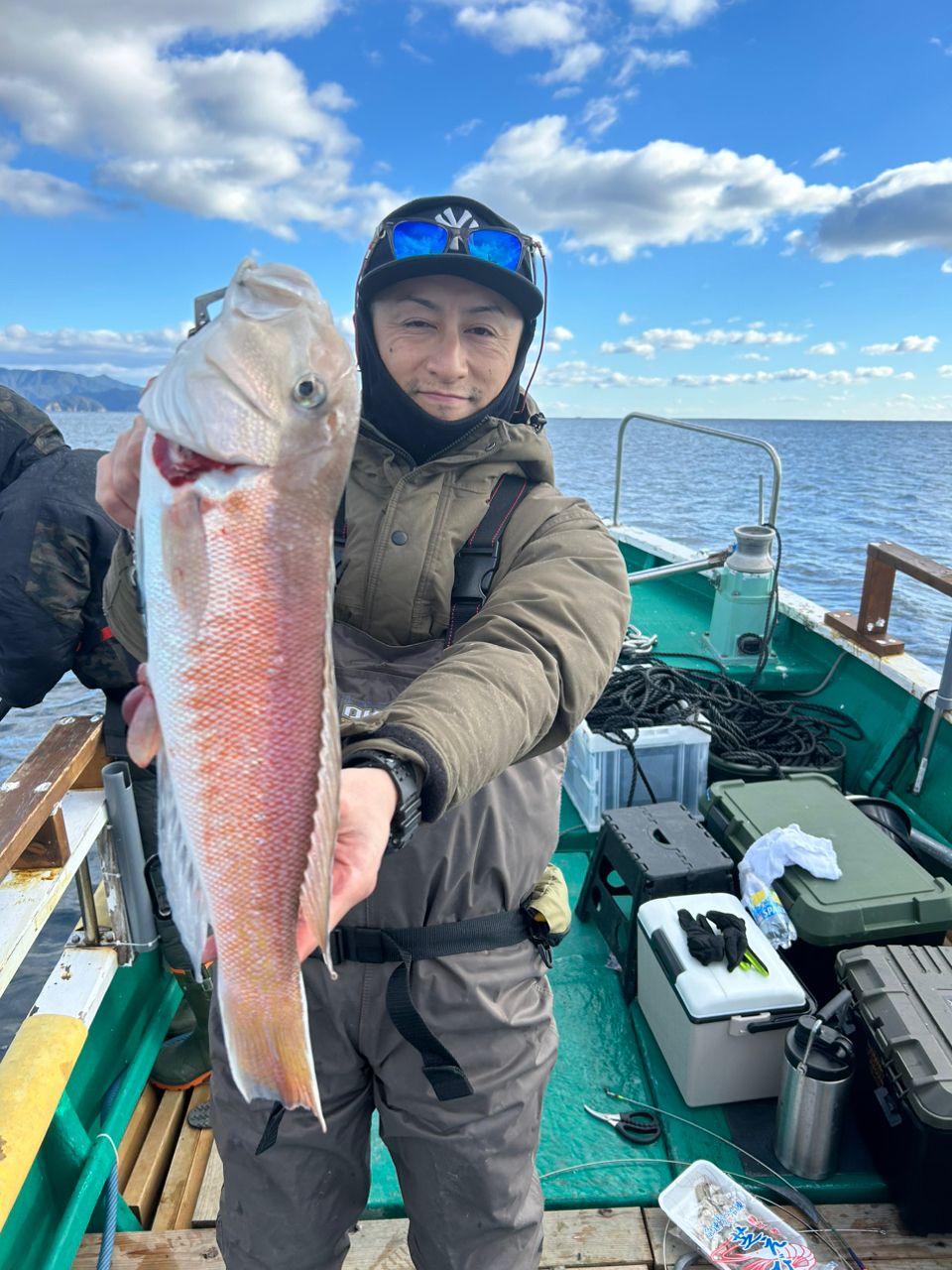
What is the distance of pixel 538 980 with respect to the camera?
87.7 inches

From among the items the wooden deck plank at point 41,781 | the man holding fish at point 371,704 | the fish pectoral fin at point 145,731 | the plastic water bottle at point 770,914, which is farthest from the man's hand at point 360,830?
the plastic water bottle at point 770,914

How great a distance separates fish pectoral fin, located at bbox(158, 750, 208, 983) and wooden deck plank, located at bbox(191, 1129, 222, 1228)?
6.59ft

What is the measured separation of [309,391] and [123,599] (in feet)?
3.20

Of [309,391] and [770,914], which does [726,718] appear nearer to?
[770,914]

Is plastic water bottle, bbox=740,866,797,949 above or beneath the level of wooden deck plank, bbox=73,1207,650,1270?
above

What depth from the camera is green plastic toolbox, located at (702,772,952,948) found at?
344 centimetres

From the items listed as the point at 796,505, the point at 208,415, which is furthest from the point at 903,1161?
the point at 796,505

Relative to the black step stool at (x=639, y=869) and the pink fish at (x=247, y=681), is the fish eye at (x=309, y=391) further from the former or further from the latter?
the black step stool at (x=639, y=869)

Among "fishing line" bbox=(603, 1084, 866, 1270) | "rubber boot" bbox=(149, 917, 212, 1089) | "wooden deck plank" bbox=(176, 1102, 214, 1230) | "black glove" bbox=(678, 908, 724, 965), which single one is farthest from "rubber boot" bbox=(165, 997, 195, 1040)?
"black glove" bbox=(678, 908, 724, 965)

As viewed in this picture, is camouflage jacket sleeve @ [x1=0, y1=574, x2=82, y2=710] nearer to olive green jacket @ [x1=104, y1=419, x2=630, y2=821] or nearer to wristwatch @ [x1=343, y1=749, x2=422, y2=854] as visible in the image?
olive green jacket @ [x1=104, y1=419, x2=630, y2=821]

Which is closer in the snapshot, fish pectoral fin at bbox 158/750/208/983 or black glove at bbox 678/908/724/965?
fish pectoral fin at bbox 158/750/208/983

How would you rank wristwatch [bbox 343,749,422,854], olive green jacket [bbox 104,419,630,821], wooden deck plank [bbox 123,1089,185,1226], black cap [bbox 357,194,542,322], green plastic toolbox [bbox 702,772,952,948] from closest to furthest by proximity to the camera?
wristwatch [bbox 343,749,422,854]
olive green jacket [bbox 104,419,630,821]
black cap [bbox 357,194,542,322]
wooden deck plank [bbox 123,1089,185,1226]
green plastic toolbox [bbox 702,772,952,948]

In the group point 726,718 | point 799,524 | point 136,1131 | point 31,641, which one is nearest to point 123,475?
point 31,641

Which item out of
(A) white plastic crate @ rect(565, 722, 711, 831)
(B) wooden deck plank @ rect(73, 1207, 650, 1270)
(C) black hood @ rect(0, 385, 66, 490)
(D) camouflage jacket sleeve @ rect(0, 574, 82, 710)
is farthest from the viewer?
(A) white plastic crate @ rect(565, 722, 711, 831)
